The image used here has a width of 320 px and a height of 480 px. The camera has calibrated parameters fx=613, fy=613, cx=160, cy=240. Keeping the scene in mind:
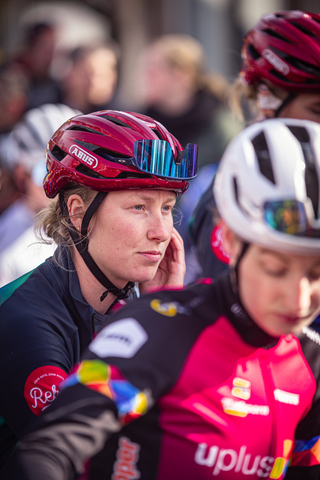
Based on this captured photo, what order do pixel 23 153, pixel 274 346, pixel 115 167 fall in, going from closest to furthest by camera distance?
pixel 274 346 → pixel 115 167 → pixel 23 153

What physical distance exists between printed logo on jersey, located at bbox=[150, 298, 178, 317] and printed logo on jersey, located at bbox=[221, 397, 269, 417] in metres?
0.33

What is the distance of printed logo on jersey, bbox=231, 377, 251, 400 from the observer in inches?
80.5

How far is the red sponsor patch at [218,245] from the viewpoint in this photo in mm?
3883

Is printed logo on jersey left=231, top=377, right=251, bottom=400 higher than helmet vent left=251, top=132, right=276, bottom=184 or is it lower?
lower

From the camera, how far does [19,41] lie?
15.5 meters

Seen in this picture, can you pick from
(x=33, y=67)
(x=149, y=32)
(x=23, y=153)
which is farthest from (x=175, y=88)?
(x=149, y=32)

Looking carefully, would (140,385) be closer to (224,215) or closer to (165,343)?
(165,343)

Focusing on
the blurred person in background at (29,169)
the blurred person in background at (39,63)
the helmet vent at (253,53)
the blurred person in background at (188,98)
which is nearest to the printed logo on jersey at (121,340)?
the helmet vent at (253,53)

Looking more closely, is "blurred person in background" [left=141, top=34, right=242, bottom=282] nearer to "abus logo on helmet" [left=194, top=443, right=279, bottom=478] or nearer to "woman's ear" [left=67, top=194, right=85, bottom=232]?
"woman's ear" [left=67, top=194, right=85, bottom=232]

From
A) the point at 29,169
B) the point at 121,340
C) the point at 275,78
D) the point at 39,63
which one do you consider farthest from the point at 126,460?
the point at 39,63

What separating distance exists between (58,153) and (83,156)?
0.25 meters

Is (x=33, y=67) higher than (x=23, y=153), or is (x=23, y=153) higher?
(x=23, y=153)

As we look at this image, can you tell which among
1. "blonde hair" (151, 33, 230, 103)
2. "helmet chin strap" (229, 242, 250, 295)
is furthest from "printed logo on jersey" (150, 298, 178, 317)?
"blonde hair" (151, 33, 230, 103)

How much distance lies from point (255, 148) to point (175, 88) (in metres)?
6.47
